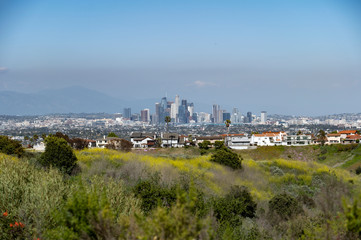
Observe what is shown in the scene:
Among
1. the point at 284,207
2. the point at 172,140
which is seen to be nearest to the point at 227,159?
the point at 284,207

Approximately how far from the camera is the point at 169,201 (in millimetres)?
18125

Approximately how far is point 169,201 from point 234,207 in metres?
3.55

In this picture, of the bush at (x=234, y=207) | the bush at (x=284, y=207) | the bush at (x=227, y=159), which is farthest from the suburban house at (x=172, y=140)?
the bush at (x=284, y=207)

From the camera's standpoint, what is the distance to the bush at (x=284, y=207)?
20016mm

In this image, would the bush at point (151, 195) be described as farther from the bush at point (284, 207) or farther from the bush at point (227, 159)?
the bush at point (227, 159)

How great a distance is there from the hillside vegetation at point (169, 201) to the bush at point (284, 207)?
0.17 feet

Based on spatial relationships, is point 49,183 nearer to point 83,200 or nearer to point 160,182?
point 83,200

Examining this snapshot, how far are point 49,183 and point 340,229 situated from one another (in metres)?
9.07

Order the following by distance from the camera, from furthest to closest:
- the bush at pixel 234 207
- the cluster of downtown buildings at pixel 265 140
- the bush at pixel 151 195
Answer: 1. the cluster of downtown buildings at pixel 265 140
2. the bush at pixel 151 195
3. the bush at pixel 234 207

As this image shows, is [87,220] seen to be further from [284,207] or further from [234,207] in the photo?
[284,207]

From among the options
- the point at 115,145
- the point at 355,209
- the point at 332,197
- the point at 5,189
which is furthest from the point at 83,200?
the point at 115,145

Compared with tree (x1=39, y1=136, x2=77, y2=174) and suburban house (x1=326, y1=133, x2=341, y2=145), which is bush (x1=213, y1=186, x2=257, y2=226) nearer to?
tree (x1=39, y1=136, x2=77, y2=174)

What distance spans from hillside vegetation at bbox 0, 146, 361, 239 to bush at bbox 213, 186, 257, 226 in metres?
0.06

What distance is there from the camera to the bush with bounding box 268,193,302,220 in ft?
65.7
